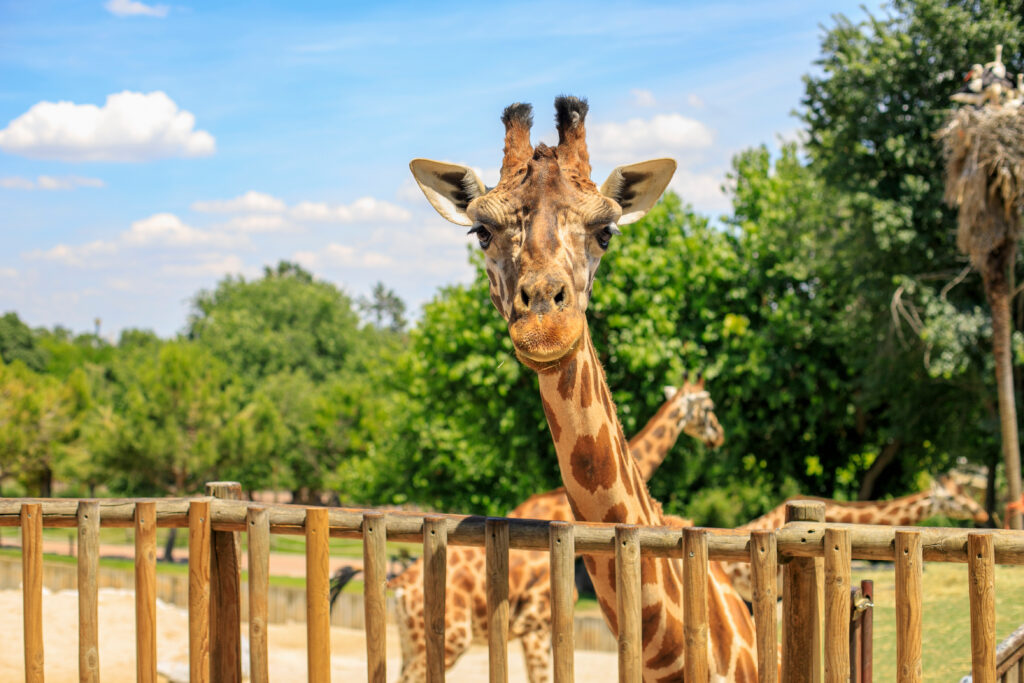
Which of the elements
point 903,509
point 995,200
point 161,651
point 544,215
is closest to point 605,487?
point 544,215

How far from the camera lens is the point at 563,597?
3.34 m

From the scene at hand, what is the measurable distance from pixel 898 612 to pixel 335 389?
108 ft

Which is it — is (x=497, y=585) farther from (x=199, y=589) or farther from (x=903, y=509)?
(x=903, y=509)

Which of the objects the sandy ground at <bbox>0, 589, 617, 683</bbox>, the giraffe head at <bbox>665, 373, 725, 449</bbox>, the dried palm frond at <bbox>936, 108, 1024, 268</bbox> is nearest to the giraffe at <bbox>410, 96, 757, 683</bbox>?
the giraffe head at <bbox>665, 373, 725, 449</bbox>

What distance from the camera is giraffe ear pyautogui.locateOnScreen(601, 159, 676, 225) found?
3.82m

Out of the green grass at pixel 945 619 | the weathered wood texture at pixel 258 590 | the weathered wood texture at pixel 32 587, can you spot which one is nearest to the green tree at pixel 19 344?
the green grass at pixel 945 619

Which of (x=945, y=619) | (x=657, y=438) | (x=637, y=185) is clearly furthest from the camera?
(x=657, y=438)

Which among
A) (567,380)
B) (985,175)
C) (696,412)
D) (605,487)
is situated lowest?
(696,412)

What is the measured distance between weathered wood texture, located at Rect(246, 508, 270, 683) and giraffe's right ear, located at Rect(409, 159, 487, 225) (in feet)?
5.13

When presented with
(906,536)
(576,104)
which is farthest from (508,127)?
(906,536)

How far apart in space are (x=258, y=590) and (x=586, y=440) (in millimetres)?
1593

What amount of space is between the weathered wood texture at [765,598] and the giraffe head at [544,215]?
1033 millimetres

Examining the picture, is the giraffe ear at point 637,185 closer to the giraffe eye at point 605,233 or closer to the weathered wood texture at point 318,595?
the giraffe eye at point 605,233

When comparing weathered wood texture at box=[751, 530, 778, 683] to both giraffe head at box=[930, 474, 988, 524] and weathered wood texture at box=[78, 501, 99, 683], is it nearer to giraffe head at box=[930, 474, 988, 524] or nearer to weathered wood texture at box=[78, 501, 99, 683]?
weathered wood texture at box=[78, 501, 99, 683]
